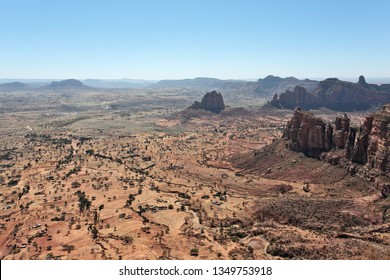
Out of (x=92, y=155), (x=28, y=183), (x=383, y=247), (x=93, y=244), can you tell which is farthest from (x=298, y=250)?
(x=92, y=155)

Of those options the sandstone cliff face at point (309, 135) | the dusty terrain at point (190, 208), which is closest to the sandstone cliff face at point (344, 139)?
the sandstone cliff face at point (309, 135)

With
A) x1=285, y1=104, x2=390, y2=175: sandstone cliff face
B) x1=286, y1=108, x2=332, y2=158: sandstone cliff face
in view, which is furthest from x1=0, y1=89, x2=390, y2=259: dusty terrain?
x1=285, y1=104, x2=390, y2=175: sandstone cliff face

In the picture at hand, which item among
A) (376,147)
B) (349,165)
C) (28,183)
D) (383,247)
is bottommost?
(28,183)

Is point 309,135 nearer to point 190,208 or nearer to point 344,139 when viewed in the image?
point 344,139

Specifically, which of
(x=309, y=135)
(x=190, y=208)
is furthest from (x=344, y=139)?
(x=190, y=208)

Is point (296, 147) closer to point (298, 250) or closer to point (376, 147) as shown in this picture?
point (376, 147)

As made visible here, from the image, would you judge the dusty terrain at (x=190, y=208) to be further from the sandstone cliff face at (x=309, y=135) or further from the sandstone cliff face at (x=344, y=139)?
the sandstone cliff face at (x=344, y=139)

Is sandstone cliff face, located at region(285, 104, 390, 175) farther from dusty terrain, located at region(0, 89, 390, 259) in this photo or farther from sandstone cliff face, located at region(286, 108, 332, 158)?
dusty terrain, located at region(0, 89, 390, 259)

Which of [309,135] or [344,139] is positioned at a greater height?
[344,139]
